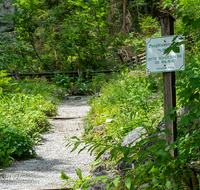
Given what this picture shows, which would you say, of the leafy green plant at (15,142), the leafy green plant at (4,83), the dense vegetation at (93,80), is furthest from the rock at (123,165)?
the leafy green plant at (4,83)

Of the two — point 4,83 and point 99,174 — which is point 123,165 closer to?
point 99,174

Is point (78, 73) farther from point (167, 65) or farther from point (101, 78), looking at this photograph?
point (167, 65)

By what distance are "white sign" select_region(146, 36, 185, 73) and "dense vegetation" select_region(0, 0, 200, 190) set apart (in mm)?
279

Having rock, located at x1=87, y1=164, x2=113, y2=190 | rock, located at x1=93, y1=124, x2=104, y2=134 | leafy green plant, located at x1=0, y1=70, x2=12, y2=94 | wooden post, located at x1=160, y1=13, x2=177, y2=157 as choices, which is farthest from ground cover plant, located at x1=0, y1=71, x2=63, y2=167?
wooden post, located at x1=160, y1=13, x2=177, y2=157

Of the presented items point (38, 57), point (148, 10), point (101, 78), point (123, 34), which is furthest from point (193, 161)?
point (148, 10)

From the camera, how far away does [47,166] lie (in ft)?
13.1

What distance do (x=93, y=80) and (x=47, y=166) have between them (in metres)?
8.48

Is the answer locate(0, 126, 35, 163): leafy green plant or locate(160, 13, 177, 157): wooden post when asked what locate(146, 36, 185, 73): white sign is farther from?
locate(0, 126, 35, 163): leafy green plant

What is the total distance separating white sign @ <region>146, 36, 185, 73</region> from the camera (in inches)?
98.4

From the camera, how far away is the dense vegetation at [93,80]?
118 inches

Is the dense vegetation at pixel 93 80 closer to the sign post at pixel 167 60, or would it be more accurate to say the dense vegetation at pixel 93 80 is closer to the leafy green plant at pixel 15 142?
the leafy green plant at pixel 15 142

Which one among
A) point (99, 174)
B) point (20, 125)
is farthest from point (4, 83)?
point (99, 174)

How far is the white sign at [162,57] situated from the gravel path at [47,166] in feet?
6.54

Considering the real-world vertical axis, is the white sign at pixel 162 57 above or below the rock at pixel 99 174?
above
